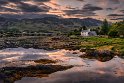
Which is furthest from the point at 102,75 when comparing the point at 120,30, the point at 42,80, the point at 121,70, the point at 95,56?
the point at 120,30

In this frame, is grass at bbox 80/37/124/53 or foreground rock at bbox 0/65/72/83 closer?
foreground rock at bbox 0/65/72/83

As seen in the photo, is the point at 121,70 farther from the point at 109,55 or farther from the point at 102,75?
the point at 109,55

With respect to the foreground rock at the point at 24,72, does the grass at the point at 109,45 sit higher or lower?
lower

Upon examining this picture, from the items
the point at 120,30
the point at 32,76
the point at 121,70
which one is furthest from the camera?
the point at 120,30

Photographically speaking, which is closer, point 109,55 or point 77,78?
point 77,78

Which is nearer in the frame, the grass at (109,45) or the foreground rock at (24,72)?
the foreground rock at (24,72)

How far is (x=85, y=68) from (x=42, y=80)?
1558 centimetres

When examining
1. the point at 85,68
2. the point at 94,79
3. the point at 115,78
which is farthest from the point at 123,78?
the point at 85,68

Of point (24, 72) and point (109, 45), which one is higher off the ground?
point (24, 72)

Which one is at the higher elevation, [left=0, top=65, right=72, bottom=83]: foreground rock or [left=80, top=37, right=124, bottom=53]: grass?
[left=0, top=65, right=72, bottom=83]: foreground rock

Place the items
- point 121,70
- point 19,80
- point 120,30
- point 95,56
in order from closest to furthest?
point 19,80, point 121,70, point 95,56, point 120,30

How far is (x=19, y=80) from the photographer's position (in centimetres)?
5000

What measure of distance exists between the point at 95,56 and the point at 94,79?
37245 mm

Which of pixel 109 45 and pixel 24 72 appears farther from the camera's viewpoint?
pixel 109 45
